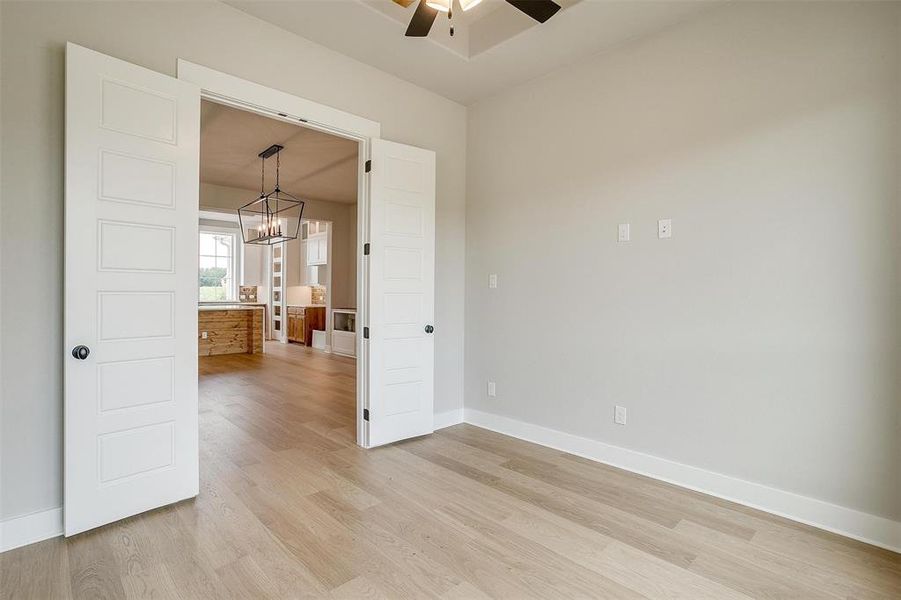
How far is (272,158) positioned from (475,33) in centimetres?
358

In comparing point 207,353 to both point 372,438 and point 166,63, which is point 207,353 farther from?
point 166,63

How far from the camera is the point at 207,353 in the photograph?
8047mm

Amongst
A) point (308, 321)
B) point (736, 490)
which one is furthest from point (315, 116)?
point (308, 321)

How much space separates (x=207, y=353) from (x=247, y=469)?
5926mm

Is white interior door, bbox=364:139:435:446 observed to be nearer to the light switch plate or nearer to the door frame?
the door frame

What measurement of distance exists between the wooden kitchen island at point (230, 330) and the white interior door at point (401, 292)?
5.75 metres

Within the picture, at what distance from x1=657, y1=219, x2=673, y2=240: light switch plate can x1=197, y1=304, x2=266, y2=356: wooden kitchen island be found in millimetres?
7436

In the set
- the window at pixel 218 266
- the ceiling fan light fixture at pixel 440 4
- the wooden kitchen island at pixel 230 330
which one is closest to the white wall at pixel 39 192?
the ceiling fan light fixture at pixel 440 4

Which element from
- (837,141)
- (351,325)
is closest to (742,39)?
(837,141)

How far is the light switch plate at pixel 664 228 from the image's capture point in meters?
2.85

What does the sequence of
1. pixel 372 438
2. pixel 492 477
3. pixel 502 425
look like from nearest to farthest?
1. pixel 492 477
2. pixel 372 438
3. pixel 502 425

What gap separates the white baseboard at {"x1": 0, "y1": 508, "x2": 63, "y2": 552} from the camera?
6.66 ft

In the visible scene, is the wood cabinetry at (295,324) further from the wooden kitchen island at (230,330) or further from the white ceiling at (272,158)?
the white ceiling at (272,158)

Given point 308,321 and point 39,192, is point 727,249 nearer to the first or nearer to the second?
point 39,192
